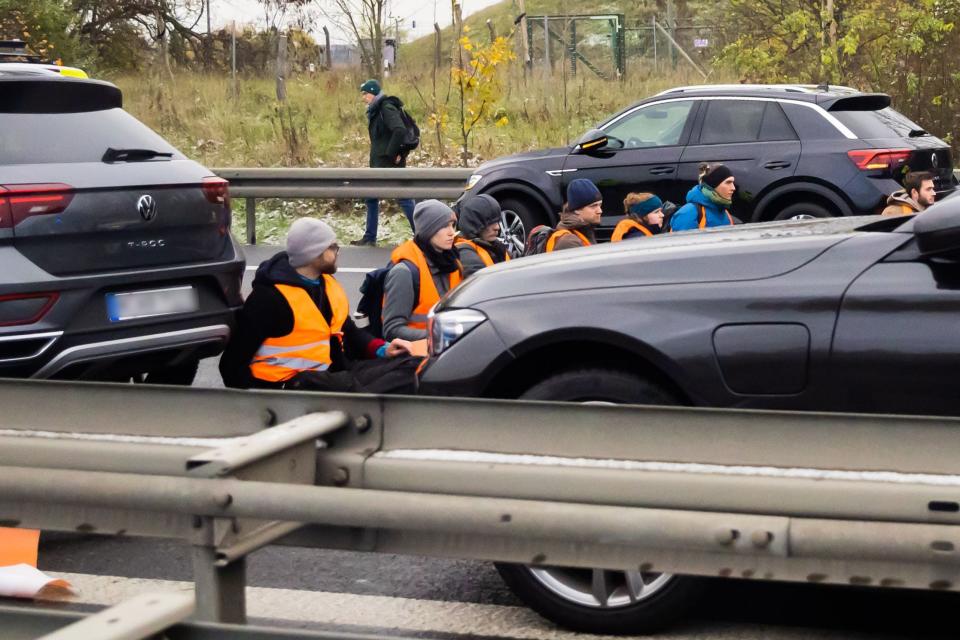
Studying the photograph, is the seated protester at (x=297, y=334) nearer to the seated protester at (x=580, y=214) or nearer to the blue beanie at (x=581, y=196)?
the seated protester at (x=580, y=214)

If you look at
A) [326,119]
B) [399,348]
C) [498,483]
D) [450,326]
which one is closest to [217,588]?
[498,483]

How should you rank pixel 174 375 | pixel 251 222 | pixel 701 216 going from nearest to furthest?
pixel 174 375
pixel 701 216
pixel 251 222

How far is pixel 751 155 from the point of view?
1241cm

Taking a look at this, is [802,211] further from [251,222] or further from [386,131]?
[251,222]

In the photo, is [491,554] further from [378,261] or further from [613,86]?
[613,86]

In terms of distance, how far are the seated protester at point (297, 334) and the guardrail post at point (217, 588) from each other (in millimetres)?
3214

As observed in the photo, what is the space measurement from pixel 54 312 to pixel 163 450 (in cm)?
277

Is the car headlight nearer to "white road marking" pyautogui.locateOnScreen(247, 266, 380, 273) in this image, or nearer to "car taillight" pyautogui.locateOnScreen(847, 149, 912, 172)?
"car taillight" pyautogui.locateOnScreen(847, 149, 912, 172)

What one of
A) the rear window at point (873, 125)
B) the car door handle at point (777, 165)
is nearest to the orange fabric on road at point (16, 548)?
the car door handle at point (777, 165)

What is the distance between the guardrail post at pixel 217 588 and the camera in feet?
9.28

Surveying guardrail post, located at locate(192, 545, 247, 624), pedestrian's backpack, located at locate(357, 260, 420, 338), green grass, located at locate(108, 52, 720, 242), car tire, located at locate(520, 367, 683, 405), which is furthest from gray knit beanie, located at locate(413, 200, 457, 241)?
green grass, located at locate(108, 52, 720, 242)

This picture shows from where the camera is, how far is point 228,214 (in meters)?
6.84

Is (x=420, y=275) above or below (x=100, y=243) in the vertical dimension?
below

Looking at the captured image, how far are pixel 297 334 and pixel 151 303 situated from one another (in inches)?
25.9
